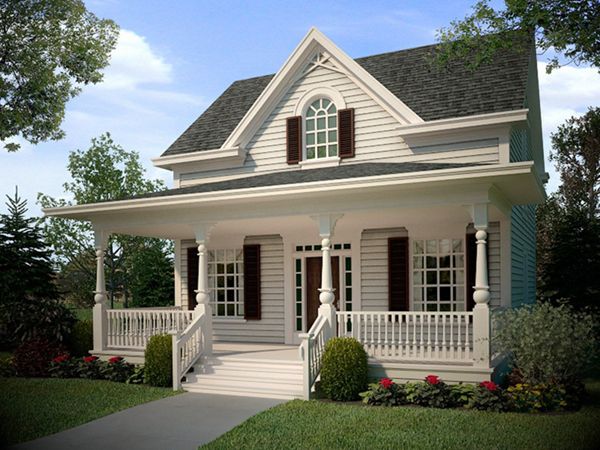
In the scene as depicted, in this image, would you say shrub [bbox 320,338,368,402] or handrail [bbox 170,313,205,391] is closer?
shrub [bbox 320,338,368,402]

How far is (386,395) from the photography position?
977cm

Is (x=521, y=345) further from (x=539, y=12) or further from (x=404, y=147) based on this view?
(x=539, y=12)

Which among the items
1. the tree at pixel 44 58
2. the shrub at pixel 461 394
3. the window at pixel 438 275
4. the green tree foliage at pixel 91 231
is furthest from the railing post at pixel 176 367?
the green tree foliage at pixel 91 231

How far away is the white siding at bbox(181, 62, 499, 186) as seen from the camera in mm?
13195

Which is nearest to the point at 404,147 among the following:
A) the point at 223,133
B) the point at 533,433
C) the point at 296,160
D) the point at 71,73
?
the point at 296,160

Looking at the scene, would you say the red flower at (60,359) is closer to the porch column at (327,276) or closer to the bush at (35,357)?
the bush at (35,357)

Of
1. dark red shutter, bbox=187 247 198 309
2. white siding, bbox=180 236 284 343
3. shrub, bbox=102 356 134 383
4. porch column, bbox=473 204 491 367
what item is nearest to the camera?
porch column, bbox=473 204 491 367

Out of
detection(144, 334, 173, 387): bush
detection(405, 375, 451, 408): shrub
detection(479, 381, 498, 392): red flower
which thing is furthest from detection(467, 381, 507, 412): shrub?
detection(144, 334, 173, 387): bush

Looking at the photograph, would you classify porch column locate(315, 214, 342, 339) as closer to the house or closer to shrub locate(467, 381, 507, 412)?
the house

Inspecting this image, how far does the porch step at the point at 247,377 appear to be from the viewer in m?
10.8

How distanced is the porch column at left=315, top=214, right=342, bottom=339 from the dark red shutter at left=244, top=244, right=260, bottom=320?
420 cm

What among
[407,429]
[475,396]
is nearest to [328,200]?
[475,396]

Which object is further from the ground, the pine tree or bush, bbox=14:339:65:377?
the pine tree

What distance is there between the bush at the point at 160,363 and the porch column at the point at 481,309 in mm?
5741
